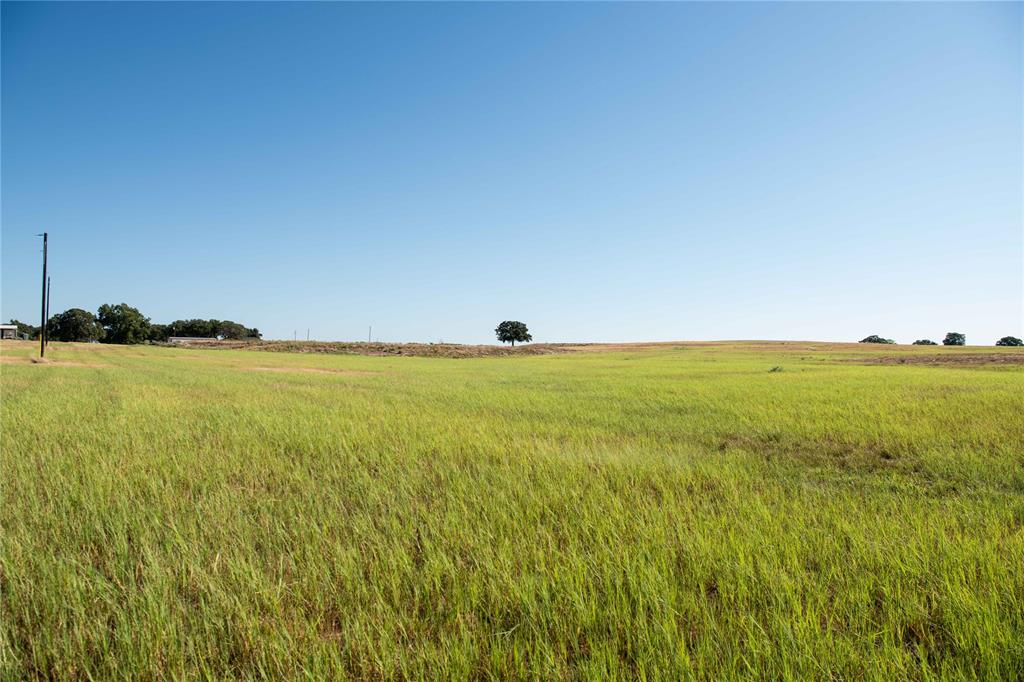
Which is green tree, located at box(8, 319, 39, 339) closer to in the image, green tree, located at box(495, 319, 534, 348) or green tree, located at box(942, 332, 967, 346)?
green tree, located at box(495, 319, 534, 348)

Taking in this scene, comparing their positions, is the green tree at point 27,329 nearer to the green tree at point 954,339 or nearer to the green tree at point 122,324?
the green tree at point 122,324

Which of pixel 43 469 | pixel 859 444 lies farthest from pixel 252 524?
pixel 859 444

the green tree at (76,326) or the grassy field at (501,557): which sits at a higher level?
the green tree at (76,326)

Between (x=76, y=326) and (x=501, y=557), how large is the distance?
482 ft

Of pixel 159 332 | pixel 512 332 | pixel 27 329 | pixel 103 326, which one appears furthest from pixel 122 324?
pixel 512 332

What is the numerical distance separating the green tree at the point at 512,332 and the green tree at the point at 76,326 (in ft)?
341

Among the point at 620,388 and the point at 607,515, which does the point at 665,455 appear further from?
the point at 620,388

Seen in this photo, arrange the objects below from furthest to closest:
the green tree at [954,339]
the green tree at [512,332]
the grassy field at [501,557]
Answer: the green tree at [512,332] → the green tree at [954,339] → the grassy field at [501,557]

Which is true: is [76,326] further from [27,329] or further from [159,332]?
[27,329]

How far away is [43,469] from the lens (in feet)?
18.5

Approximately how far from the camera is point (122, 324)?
110m

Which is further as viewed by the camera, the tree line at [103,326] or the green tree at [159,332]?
the green tree at [159,332]

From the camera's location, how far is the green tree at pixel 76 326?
106 metres

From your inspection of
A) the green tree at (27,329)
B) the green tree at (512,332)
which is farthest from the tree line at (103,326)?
the green tree at (512,332)
